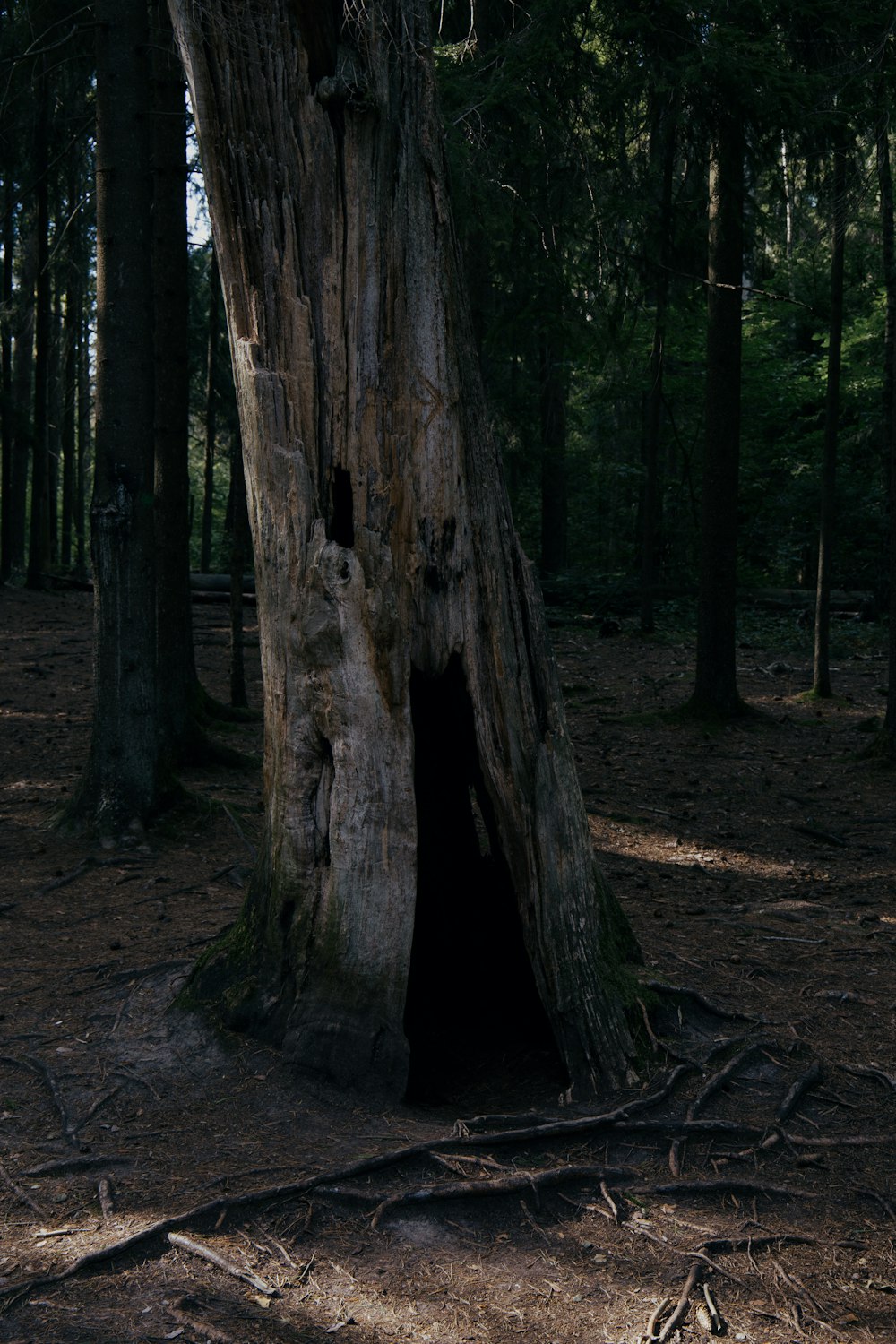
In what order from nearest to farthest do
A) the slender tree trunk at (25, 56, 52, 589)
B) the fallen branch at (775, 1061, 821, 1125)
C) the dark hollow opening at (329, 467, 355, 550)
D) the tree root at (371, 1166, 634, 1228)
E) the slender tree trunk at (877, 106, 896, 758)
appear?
the tree root at (371, 1166, 634, 1228), the fallen branch at (775, 1061, 821, 1125), the dark hollow opening at (329, 467, 355, 550), the slender tree trunk at (877, 106, 896, 758), the slender tree trunk at (25, 56, 52, 589)

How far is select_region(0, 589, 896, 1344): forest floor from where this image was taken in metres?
3.23

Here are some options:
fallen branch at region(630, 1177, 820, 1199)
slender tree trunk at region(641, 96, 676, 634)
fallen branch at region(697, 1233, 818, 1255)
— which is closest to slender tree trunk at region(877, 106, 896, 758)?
slender tree trunk at region(641, 96, 676, 634)

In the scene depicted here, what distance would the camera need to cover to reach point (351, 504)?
4.58 metres

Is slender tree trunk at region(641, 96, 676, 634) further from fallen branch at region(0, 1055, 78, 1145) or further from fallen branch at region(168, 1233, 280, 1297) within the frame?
fallen branch at region(168, 1233, 280, 1297)

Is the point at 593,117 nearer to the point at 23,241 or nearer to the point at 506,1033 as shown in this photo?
the point at 506,1033

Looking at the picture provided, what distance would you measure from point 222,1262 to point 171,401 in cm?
824

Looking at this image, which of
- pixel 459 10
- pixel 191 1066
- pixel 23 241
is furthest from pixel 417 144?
pixel 23 241

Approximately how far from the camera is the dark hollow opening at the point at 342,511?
4555 millimetres

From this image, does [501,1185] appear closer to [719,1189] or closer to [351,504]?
[719,1189]

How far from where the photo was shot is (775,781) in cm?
1105

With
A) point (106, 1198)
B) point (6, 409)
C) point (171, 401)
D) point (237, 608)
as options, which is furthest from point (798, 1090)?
point (6, 409)

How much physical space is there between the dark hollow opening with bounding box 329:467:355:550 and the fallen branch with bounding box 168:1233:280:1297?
254cm

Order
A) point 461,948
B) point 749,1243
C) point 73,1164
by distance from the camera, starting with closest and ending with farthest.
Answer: point 749,1243 → point 73,1164 → point 461,948

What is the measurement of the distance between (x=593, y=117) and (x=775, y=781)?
685 cm
